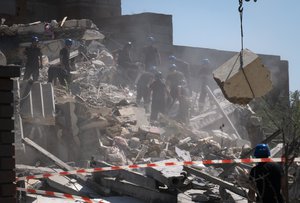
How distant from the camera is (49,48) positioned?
22250 mm

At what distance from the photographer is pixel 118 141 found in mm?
14867

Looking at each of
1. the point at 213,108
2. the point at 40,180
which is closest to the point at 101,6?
the point at 213,108

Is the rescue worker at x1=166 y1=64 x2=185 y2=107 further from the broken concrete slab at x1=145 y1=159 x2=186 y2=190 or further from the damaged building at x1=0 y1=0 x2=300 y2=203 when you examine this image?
the broken concrete slab at x1=145 y1=159 x2=186 y2=190

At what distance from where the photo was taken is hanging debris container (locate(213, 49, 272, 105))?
7633mm

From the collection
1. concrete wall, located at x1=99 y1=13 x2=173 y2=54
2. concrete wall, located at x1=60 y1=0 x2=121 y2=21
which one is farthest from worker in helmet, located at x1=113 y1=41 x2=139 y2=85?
concrete wall, located at x1=60 y1=0 x2=121 y2=21

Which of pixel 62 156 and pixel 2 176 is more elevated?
pixel 2 176

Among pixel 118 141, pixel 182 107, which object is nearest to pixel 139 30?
pixel 182 107

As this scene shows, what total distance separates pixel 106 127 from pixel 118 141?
1.60 feet

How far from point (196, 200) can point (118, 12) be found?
21.6 m

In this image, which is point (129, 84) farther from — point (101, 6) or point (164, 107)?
point (101, 6)

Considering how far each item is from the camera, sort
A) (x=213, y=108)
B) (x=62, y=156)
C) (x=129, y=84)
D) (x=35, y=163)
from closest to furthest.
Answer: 1. (x=35, y=163)
2. (x=62, y=156)
3. (x=213, y=108)
4. (x=129, y=84)

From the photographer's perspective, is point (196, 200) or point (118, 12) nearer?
point (196, 200)

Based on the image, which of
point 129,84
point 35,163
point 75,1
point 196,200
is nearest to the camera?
point 196,200

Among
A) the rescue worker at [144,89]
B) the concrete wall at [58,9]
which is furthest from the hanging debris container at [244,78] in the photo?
the concrete wall at [58,9]
